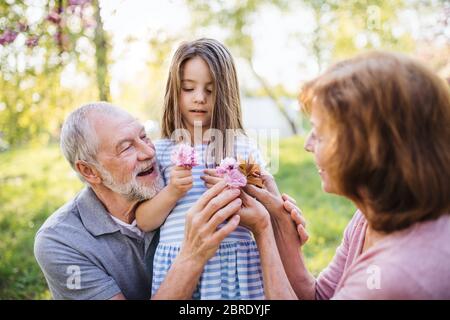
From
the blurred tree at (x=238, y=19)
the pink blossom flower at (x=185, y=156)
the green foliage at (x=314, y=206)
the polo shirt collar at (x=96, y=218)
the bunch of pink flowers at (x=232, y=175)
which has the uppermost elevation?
the blurred tree at (x=238, y=19)

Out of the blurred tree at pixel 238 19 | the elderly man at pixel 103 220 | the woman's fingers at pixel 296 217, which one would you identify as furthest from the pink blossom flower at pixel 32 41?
the blurred tree at pixel 238 19

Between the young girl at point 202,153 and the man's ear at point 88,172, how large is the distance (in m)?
0.32

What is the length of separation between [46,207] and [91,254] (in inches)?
209

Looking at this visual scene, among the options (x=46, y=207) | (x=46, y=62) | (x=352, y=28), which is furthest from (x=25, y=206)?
(x=352, y=28)

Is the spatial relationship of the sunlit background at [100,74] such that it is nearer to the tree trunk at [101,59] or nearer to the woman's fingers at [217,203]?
the tree trunk at [101,59]

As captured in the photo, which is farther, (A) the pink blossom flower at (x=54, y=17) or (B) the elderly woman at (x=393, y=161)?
(A) the pink blossom flower at (x=54, y=17)

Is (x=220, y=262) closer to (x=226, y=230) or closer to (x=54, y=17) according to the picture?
(x=226, y=230)

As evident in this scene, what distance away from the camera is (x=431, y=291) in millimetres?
1853

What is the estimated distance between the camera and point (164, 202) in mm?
2697

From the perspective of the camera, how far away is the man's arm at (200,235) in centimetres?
234

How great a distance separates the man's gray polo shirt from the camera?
2.55 m

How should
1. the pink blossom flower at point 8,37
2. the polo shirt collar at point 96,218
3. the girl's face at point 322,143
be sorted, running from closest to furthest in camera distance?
the girl's face at point 322,143
the polo shirt collar at point 96,218
the pink blossom flower at point 8,37

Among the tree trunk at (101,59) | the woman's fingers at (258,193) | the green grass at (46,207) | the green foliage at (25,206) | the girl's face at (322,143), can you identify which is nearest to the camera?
the girl's face at (322,143)
